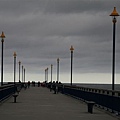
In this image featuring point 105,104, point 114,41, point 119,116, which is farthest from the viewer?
point 114,41

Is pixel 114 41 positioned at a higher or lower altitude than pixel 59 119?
higher

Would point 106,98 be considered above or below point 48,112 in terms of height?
above

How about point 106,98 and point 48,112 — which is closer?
point 48,112

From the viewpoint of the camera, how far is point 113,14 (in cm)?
2864

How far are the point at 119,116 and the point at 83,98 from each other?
14364 mm

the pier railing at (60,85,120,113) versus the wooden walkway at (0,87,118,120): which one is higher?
the pier railing at (60,85,120,113)

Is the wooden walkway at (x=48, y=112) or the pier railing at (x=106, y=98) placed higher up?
the pier railing at (x=106, y=98)

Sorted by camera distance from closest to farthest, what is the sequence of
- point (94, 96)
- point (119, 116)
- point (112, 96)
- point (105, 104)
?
point (119, 116), point (112, 96), point (105, 104), point (94, 96)

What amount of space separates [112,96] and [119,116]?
1.93m

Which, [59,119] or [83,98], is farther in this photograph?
[83,98]

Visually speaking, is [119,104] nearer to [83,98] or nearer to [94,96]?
[94,96]

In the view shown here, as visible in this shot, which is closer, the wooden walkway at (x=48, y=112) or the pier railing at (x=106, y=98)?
the wooden walkway at (x=48, y=112)

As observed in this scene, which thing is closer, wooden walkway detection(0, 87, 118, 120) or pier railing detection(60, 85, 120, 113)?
wooden walkway detection(0, 87, 118, 120)

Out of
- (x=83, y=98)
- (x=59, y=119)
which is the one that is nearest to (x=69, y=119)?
(x=59, y=119)
